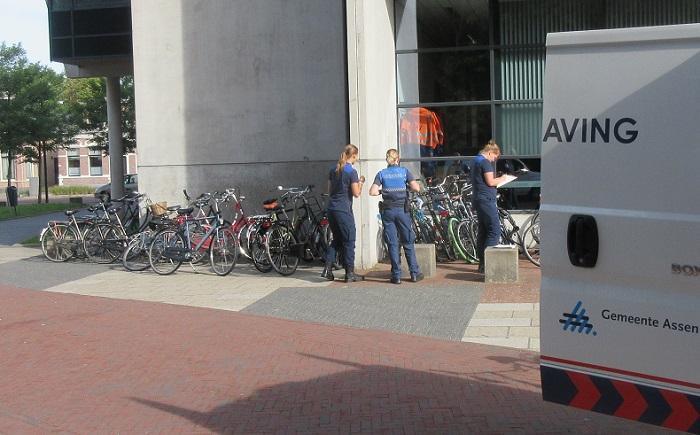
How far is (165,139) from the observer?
16.1 metres

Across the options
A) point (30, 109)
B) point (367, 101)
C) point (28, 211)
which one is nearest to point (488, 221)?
point (367, 101)

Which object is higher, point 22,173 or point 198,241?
point 22,173

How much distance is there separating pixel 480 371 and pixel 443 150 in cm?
770

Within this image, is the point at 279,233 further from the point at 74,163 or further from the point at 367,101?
the point at 74,163

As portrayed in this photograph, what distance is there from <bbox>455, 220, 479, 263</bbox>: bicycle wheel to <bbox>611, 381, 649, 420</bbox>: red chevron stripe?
30.7ft

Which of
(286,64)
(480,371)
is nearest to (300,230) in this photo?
(286,64)

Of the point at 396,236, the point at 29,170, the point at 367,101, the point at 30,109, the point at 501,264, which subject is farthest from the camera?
the point at 29,170

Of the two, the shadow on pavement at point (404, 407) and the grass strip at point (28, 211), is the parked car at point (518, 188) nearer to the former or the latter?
the shadow on pavement at point (404, 407)

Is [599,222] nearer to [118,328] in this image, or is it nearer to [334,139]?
[118,328]

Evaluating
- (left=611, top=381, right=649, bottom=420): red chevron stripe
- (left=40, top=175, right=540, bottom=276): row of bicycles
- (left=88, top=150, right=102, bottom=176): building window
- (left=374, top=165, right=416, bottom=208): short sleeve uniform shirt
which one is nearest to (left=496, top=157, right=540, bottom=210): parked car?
(left=40, top=175, right=540, bottom=276): row of bicycles

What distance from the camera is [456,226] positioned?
13.6 m

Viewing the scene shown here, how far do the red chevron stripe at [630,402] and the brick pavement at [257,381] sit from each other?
5.65ft

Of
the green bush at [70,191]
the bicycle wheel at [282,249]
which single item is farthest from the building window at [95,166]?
the bicycle wheel at [282,249]

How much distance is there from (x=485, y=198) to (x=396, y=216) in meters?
1.33
